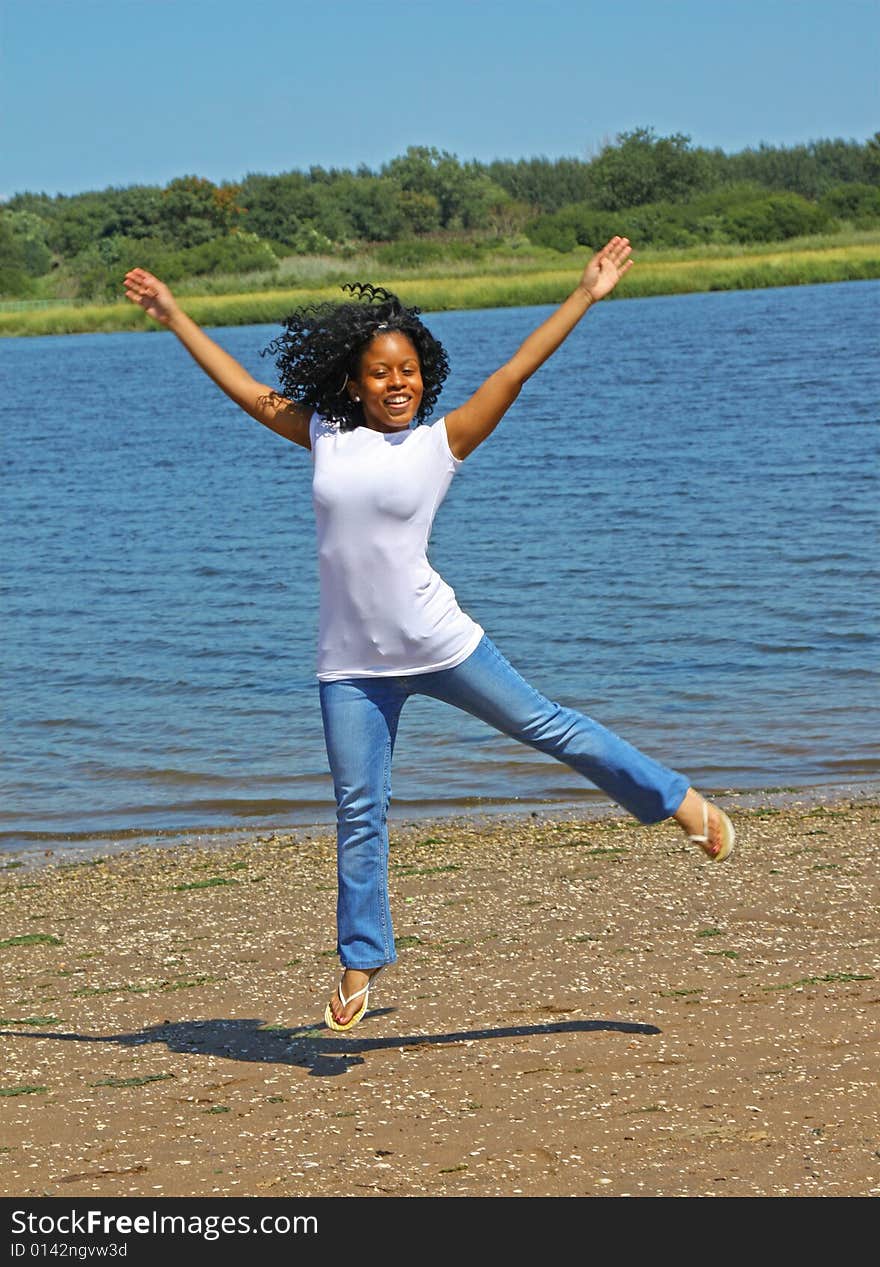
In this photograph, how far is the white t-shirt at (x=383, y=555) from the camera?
4.98 metres

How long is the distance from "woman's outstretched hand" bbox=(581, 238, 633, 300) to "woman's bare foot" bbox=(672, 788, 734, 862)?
1.63 metres

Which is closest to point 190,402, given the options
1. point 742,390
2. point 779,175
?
point 742,390

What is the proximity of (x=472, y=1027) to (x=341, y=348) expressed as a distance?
2.40 m

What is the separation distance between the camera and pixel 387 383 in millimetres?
5152

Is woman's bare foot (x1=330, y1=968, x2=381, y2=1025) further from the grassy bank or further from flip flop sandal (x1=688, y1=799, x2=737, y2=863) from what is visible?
the grassy bank

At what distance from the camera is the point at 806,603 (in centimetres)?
1708

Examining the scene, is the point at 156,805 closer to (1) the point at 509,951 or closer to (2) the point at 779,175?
(1) the point at 509,951

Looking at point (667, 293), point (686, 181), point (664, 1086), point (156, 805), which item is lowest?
point (156, 805)

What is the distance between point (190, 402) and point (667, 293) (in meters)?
38.4

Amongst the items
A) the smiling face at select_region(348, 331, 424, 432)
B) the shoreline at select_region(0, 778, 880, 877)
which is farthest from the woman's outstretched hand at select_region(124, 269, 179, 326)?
the shoreline at select_region(0, 778, 880, 877)

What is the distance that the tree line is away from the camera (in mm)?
95625

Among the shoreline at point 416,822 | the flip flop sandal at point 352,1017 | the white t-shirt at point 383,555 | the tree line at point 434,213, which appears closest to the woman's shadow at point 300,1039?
the flip flop sandal at point 352,1017

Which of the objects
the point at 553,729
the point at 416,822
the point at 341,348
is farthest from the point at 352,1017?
the point at 416,822

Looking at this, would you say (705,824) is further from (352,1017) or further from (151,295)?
(151,295)
